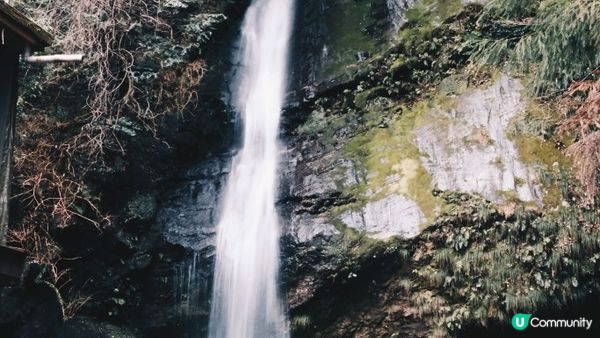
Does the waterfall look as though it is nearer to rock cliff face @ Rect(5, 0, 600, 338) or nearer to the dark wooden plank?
rock cliff face @ Rect(5, 0, 600, 338)

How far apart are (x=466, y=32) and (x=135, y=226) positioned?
Answer: 5.95m

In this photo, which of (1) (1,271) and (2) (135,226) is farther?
(2) (135,226)

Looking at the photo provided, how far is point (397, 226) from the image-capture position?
282 inches

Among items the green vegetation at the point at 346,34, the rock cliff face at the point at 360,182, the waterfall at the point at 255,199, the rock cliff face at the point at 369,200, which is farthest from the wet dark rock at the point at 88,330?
the green vegetation at the point at 346,34

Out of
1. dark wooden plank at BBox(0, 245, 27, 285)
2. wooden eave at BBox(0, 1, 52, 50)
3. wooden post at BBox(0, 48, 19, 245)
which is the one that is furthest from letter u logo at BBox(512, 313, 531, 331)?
wooden eave at BBox(0, 1, 52, 50)

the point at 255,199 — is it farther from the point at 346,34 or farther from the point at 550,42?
the point at 550,42

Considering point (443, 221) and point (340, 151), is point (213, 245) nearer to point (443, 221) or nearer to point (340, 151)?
point (340, 151)

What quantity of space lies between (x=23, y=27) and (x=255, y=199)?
4.38 metres

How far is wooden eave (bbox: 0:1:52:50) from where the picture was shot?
480 centimetres

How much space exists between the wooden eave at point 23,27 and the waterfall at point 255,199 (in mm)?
4012

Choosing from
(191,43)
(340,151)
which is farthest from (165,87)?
(340,151)

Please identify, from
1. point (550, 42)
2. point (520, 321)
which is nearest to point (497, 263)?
point (520, 321)

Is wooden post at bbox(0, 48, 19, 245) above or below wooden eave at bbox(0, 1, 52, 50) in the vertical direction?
below

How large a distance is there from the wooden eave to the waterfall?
401cm
